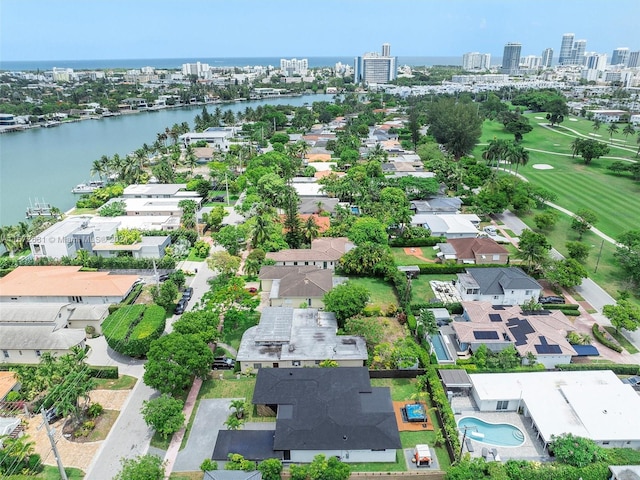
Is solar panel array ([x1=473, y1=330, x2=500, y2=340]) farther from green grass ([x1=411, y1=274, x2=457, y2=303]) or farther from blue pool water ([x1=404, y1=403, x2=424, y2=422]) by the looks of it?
blue pool water ([x1=404, y1=403, x2=424, y2=422])

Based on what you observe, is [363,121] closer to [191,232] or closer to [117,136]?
[117,136]

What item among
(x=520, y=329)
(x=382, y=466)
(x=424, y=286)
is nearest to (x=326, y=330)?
(x=382, y=466)

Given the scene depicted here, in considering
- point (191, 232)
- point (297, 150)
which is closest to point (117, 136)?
point (297, 150)

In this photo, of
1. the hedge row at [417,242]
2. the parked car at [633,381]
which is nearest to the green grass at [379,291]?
the hedge row at [417,242]

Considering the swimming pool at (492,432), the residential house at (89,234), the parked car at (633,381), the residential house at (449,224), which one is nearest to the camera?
the swimming pool at (492,432)

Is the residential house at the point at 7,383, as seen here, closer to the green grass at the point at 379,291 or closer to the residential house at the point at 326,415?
the residential house at the point at 326,415

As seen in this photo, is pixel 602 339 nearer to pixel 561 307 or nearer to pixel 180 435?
pixel 561 307
